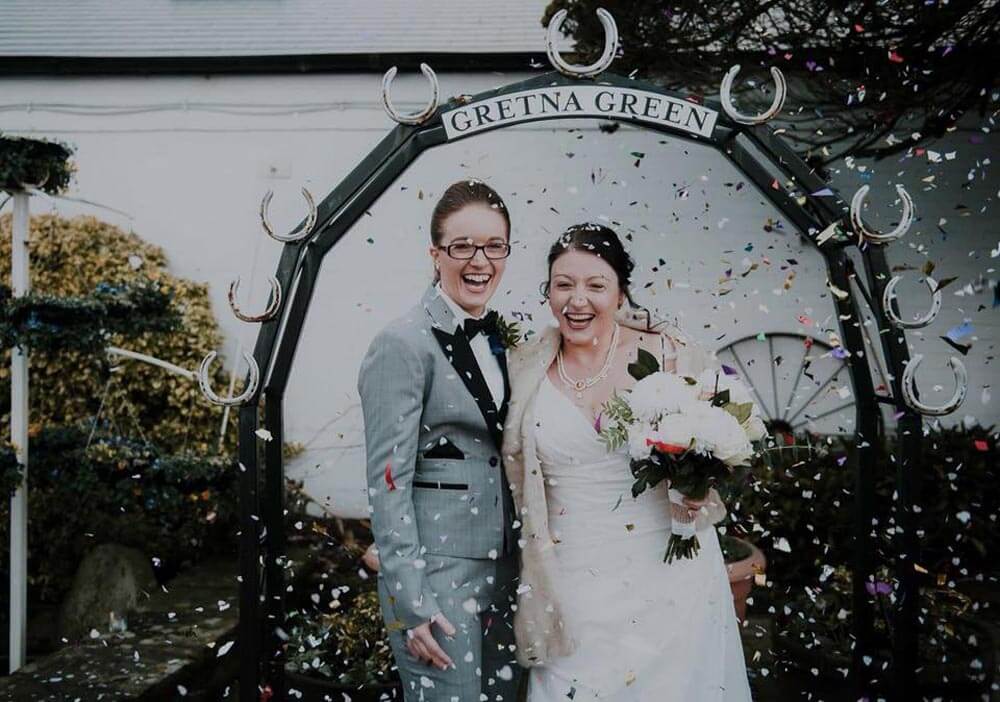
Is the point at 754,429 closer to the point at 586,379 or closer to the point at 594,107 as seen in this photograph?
the point at 586,379

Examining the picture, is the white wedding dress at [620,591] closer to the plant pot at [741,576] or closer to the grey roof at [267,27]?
the plant pot at [741,576]

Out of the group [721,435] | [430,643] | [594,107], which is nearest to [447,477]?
[430,643]

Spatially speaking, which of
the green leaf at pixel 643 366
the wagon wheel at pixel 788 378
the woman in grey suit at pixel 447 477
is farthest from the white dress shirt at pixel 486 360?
the wagon wheel at pixel 788 378

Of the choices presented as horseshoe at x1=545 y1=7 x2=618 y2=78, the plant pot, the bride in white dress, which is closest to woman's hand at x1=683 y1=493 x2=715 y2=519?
the bride in white dress

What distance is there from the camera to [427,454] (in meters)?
2.99

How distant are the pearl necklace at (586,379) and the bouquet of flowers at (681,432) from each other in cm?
15

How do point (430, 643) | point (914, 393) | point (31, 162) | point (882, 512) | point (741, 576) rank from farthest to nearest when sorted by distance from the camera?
point (882, 512), point (31, 162), point (741, 576), point (914, 393), point (430, 643)

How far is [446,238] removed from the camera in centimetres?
306

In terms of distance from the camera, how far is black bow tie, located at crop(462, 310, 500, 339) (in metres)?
3.08

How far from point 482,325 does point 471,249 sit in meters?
0.25

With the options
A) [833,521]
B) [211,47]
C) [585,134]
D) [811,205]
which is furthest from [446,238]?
[211,47]

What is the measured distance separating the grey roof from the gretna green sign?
12.4ft

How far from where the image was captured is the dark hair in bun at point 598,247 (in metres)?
3.20

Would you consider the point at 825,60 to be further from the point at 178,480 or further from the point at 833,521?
the point at 178,480
